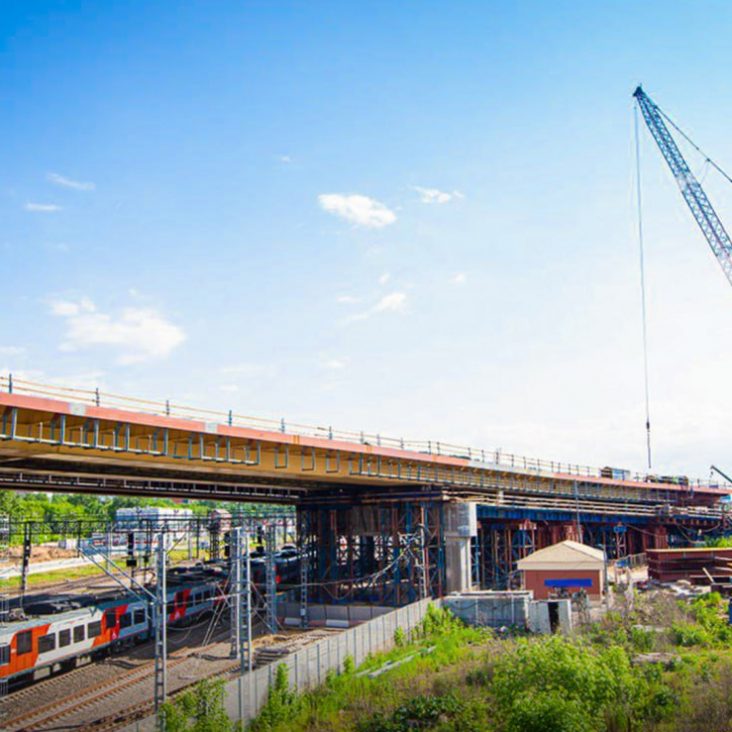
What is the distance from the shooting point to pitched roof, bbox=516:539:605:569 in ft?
163

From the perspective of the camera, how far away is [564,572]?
50.4 m

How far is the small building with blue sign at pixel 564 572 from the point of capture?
163 feet

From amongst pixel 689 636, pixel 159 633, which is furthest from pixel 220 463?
pixel 689 636

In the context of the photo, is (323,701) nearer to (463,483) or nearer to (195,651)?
(195,651)

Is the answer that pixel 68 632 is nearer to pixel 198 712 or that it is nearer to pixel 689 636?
pixel 198 712

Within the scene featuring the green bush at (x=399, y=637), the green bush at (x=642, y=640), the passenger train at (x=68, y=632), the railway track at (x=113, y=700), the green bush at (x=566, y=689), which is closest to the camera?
the green bush at (x=566, y=689)

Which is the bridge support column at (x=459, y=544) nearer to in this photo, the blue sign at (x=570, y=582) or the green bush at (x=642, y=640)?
the blue sign at (x=570, y=582)

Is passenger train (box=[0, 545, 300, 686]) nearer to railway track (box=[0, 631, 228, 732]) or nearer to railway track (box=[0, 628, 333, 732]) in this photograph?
railway track (box=[0, 631, 228, 732])

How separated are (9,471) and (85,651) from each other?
34.9 ft

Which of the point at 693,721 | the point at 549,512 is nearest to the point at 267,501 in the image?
the point at 549,512

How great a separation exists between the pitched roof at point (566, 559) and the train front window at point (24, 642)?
30.4 metres

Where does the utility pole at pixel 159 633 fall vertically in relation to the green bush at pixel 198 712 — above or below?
above

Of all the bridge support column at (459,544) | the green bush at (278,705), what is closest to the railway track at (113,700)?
the green bush at (278,705)

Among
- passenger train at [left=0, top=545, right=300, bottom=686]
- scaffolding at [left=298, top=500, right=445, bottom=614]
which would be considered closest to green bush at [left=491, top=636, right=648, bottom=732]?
passenger train at [left=0, top=545, right=300, bottom=686]
